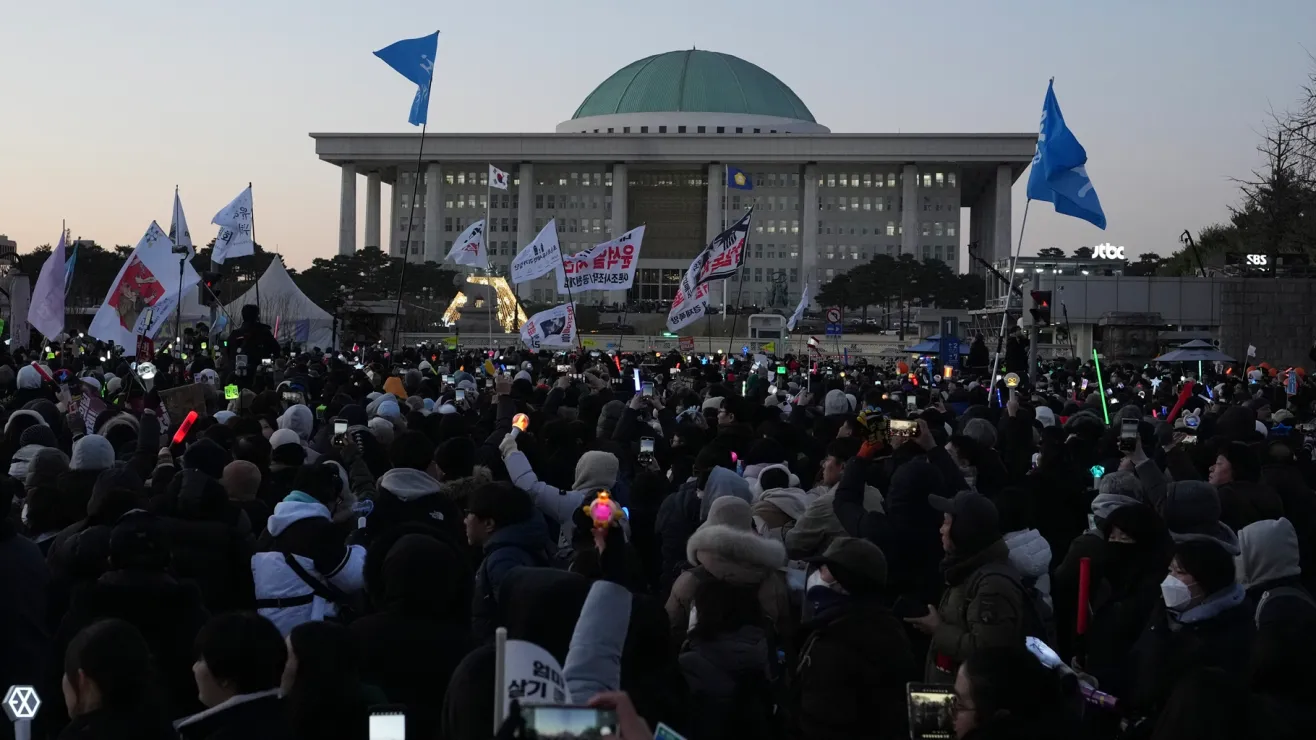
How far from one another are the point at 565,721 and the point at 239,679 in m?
1.70

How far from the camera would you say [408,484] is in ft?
21.2

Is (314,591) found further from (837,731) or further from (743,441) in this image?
(743,441)

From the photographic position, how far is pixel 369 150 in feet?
366

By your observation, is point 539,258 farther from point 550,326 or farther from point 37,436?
point 37,436

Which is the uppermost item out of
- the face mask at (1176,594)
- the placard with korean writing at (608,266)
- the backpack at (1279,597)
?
the placard with korean writing at (608,266)

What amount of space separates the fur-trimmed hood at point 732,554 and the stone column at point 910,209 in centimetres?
11000

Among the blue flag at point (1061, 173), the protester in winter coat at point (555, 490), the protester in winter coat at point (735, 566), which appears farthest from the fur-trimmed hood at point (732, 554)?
the blue flag at point (1061, 173)

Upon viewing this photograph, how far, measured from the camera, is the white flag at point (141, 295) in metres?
17.7

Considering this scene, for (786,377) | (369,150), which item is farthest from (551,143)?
(786,377)

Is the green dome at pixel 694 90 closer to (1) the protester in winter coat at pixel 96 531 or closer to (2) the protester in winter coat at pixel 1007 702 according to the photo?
(1) the protester in winter coat at pixel 96 531

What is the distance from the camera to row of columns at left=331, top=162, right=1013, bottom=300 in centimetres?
11144

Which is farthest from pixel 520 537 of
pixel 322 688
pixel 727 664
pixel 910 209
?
pixel 910 209

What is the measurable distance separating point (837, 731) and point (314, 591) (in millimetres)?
2084

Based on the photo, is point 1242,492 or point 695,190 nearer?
point 1242,492
